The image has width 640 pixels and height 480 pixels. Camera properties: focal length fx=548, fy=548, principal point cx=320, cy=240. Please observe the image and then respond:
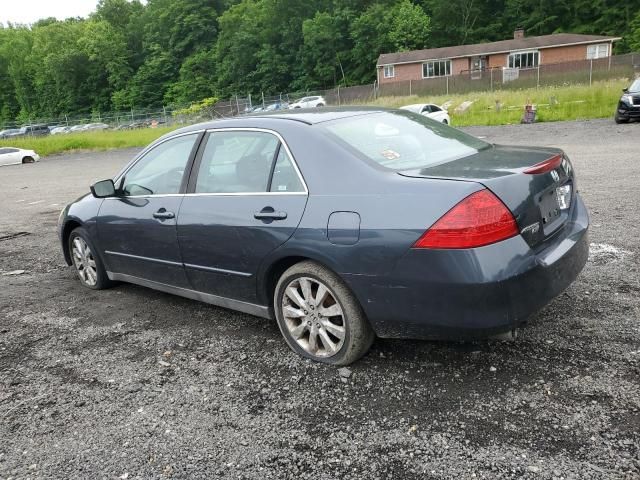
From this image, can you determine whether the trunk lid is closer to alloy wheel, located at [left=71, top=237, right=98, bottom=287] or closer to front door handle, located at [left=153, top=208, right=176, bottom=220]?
front door handle, located at [left=153, top=208, right=176, bottom=220]

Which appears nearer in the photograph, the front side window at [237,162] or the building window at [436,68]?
the front side window at [237,162]

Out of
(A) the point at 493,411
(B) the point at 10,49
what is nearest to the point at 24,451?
(A) the point at 493,411

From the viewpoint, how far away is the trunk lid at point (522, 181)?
291 cm

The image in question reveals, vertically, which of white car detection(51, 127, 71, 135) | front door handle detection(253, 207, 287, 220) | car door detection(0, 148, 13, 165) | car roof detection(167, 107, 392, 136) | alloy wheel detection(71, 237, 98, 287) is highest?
Answer: car roof detection(167, 107, 392, 136)

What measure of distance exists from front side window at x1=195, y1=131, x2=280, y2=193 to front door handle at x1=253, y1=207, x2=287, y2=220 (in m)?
0.17

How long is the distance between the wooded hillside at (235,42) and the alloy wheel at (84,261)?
60.8 m

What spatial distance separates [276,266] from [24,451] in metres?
1.73

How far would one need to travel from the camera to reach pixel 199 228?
3936 millimetres

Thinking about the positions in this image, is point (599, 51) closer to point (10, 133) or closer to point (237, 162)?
point (237, 162)

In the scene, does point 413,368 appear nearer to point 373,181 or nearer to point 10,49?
point 373,181

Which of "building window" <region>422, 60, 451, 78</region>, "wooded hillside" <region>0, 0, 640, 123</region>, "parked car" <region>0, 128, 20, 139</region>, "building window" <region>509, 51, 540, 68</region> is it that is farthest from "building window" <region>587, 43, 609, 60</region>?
"parked car" <region>0, 128, 20, 139</region>

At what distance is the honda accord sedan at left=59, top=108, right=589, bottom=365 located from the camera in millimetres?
2844

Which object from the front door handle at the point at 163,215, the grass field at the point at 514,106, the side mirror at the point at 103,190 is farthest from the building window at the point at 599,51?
the front door handle at the point at 163,215

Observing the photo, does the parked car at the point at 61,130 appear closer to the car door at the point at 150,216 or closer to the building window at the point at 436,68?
the building window at the point at 436,68
